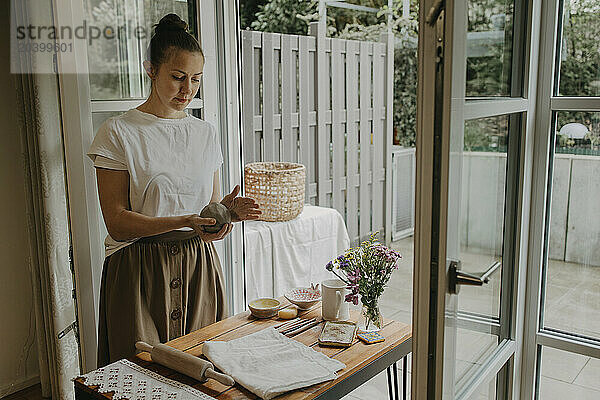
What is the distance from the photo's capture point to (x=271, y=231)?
3.23 meters

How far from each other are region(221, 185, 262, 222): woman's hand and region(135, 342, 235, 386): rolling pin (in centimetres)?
56

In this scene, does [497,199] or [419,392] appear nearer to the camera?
[419,392]

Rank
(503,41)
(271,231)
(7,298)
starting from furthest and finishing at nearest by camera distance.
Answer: (271,231) < (7,298) < (503,41)

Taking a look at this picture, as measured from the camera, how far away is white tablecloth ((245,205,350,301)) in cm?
313

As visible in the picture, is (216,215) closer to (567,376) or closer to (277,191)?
(567,376)

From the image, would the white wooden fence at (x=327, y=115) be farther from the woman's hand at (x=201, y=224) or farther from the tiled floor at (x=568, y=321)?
the tiled floor at (x=568, y=321)

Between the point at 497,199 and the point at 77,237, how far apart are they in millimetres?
1668

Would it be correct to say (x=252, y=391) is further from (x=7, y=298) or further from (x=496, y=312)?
(x=7, y=298)

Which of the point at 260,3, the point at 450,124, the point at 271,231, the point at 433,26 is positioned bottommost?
the point at 271,231

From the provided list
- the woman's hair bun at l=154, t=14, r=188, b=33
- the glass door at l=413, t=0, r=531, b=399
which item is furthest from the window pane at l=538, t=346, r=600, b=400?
the woman's hair bun at l=154, t=14, r=188, b=33

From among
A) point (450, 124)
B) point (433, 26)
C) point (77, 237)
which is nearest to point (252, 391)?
point (450, 124)

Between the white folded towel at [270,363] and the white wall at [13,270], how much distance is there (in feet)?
4.91

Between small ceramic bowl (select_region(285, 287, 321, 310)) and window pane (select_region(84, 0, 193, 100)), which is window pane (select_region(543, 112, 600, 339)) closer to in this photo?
small ceramic bowl (select_region(285, 287, 321, 310))

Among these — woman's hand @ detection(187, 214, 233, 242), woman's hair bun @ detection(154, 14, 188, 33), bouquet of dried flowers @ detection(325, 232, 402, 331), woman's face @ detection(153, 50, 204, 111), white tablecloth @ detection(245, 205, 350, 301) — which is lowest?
white tablecloth @ detection(245, 205, 350, 301)
